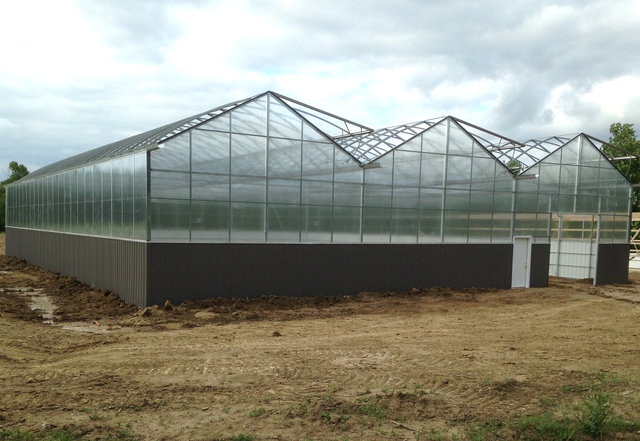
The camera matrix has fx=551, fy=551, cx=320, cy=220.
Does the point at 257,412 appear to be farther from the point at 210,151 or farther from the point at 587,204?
the point at 587,204

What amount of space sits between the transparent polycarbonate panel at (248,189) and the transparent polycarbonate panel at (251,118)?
1.55 m

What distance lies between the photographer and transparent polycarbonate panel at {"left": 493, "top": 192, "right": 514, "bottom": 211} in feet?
A: 75.4

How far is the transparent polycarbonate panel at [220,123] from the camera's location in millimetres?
17047

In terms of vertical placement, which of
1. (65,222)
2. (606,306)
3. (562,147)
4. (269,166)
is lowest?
(606,306)

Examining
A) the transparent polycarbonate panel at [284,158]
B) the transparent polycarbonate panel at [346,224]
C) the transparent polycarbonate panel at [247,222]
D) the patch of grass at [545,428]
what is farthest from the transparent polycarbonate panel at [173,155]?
the patch of grass at [545,428]

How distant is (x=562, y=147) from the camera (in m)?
25.8

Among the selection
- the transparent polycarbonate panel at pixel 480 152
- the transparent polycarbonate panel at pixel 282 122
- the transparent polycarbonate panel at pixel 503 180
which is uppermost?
the transparent polycarbonate panel at pixel 282 122

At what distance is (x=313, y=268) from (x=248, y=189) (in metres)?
3.52

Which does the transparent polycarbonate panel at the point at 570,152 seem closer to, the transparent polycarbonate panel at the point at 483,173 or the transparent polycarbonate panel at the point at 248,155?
the transparent polycarbonate panel at the point at 483,173

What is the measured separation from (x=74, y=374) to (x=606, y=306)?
58.8ft

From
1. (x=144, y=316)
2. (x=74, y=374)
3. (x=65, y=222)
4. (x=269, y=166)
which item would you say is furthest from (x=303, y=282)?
(x=65, y=222)

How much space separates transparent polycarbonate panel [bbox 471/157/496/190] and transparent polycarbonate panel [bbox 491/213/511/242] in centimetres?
136

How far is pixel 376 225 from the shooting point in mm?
20203

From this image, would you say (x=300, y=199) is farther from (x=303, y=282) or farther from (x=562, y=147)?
(x=562, y=147)
